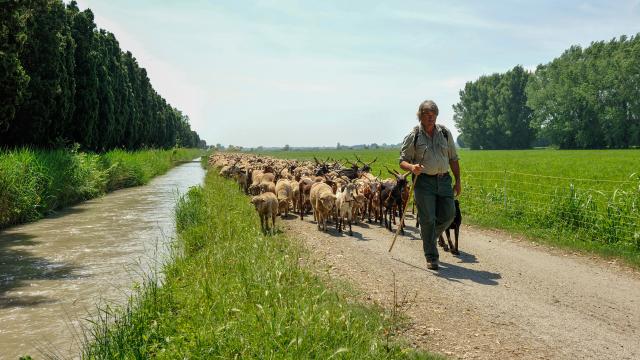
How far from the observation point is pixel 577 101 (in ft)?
247

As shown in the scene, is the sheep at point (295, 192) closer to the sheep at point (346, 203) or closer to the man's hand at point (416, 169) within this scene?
the sheep at point (346, 203)

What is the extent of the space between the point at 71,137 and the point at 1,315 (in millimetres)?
21168

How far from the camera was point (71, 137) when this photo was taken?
26.4m

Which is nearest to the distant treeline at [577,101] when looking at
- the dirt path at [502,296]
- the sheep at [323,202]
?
the sheep at [323,202]

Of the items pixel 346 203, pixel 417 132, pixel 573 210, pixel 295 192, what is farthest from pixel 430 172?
pixel 295 192

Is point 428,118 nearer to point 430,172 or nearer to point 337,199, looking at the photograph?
point 430,172

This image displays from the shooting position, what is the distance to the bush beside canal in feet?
49.9

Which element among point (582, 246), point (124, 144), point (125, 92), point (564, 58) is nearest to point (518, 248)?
point (582, 246)

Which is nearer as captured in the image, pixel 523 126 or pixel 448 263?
pixel 448 263

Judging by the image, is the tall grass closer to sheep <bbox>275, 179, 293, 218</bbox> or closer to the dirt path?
the dirt path

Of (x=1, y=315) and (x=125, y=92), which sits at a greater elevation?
(x=125, y=92)

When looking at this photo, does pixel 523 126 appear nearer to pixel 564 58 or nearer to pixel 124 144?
pixel 564 58

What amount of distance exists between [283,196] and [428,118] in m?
7.71

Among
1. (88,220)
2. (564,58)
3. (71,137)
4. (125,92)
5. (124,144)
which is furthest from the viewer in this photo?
(564,58)
